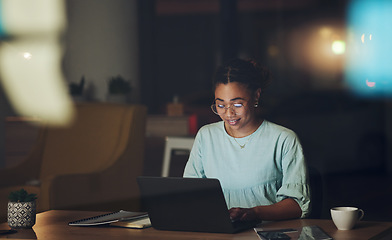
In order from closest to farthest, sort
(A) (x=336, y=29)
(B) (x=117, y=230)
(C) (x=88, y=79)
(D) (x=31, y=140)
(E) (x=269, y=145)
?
(B) (x=117, y=230) → (E) (x=269, y=145) → (D) (x=31, y=140) → (C) (x=88, y=79) → (A) (x=336, y=29)

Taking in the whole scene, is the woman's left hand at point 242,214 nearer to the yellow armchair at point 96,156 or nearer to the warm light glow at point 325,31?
the yellow armchair at point 96,156

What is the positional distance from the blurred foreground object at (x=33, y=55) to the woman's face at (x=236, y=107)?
10.1ft

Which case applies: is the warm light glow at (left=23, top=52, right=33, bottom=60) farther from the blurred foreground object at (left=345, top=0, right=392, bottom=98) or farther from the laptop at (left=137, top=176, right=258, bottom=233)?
the blurred foreground object at (left=345, top=0, right=392, bottom=98)

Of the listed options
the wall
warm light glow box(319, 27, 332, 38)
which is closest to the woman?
the wall

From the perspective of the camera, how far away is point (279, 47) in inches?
476

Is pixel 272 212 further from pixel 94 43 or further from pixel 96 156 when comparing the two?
pixel 94 43

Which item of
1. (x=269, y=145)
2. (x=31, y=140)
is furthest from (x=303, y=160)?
(x=31, y=140)

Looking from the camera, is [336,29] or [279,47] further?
[279,47]

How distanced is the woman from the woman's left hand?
338mm

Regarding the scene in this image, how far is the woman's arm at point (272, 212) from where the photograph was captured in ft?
6.51

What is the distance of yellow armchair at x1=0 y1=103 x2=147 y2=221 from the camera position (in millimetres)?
3922

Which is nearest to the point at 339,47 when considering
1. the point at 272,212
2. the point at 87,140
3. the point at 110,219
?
the point at 87,140

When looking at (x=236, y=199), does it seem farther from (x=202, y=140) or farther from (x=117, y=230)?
(x=117, y=230)

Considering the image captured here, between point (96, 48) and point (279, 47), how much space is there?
22.8 feet
